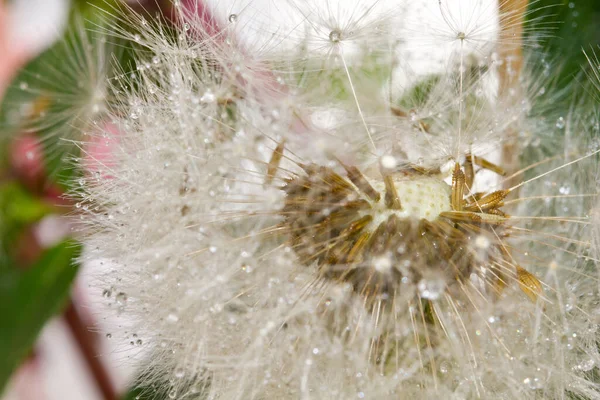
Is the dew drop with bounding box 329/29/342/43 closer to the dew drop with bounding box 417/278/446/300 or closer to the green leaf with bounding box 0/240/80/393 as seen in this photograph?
the dew drop with bounding box 417/278/446/300

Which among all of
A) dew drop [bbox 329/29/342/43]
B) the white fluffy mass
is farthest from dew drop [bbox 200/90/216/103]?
dew drop [bbox 329/29/342/43]

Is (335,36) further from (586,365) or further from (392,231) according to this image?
(586,365)

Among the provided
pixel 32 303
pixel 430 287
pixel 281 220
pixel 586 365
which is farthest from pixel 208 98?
pixel 32 303

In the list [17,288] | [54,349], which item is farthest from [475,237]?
[54,349]

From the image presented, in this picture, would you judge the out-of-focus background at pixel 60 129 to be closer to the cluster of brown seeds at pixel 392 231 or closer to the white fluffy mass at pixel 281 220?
the white fluffy mass at pixel 281 220

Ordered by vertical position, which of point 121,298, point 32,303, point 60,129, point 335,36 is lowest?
point 32,303

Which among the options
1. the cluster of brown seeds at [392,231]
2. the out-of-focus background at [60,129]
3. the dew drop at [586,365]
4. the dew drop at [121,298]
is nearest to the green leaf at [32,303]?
the out-of-focus background at [60,129]

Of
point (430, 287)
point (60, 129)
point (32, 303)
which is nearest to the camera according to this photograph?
point (430, 287)
